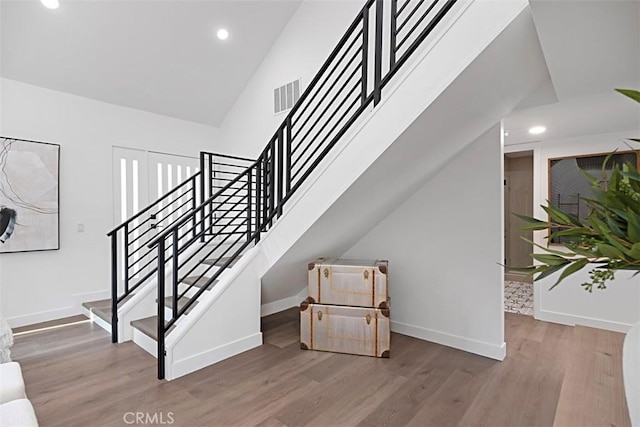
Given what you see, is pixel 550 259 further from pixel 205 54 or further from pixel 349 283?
pixel 205 54

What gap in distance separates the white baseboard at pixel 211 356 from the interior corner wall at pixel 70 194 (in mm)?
2430

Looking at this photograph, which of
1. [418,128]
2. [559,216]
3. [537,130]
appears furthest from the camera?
[537,130]

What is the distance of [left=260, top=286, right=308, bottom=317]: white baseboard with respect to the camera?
416cm

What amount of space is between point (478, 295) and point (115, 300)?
349 centimetres

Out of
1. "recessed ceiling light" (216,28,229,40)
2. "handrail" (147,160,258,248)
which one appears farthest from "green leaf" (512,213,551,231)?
"recessed ceiling light" (216,28,229,40)

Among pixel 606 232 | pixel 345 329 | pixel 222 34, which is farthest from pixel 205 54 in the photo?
pixel 606 232

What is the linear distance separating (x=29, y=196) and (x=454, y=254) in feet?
15.4

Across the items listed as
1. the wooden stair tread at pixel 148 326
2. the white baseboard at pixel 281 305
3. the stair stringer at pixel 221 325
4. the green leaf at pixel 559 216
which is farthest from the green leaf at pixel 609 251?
the white baseboard at pixel 281 305

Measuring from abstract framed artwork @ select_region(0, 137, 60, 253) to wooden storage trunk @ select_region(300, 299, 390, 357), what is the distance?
3.22 m

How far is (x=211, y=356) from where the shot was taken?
106 inches

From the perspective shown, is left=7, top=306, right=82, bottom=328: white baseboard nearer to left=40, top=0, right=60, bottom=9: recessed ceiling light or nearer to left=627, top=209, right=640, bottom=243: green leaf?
left=40, top=0, right=60, bottom=9: recessed ceiling light

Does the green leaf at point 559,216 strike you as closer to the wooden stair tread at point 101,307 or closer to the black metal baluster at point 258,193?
the black metal baluster at point 258,193

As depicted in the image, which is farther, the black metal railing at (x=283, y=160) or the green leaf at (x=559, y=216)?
the black metal railing at (x=283, y=160)

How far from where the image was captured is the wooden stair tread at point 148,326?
113 inches
